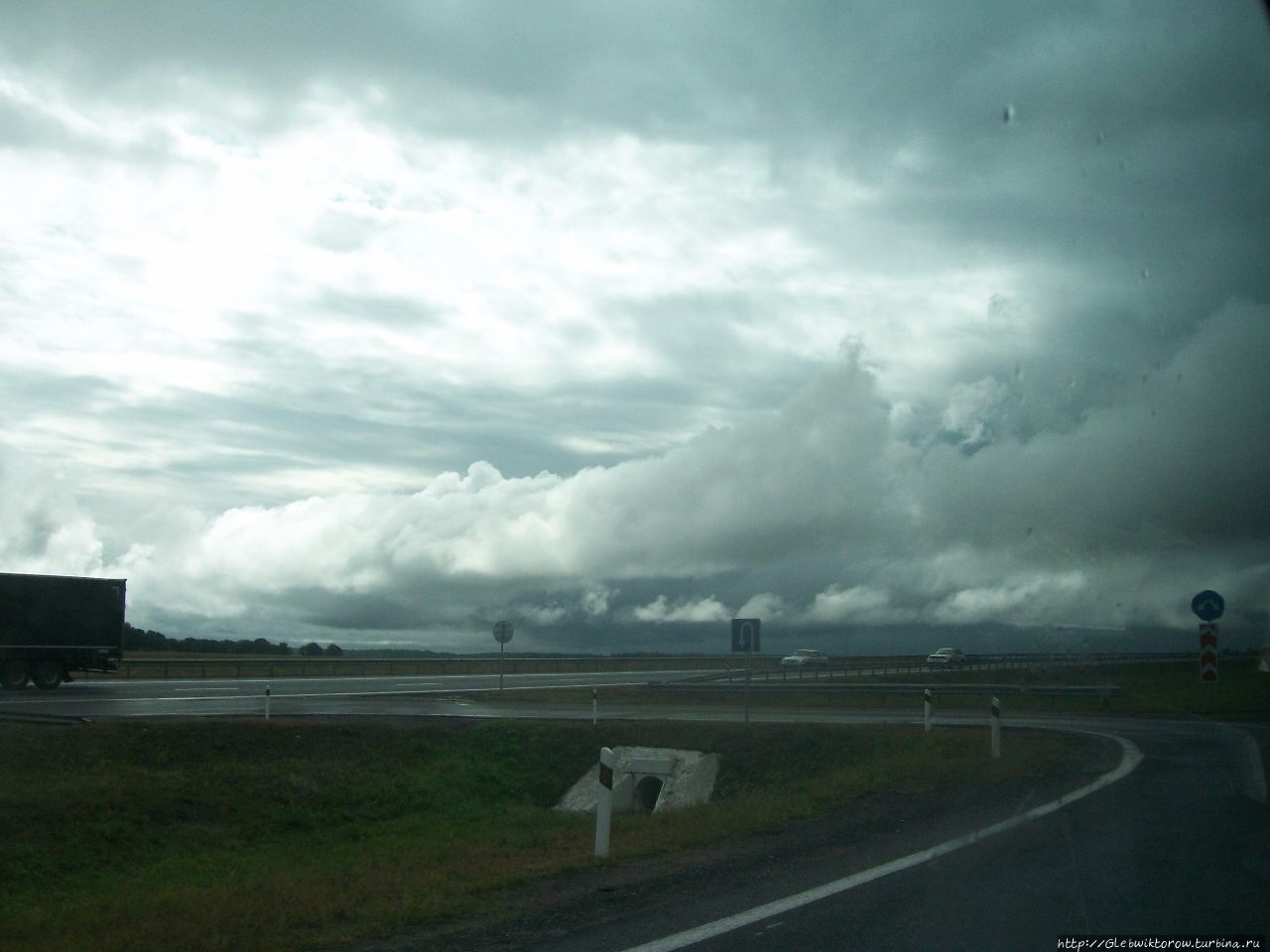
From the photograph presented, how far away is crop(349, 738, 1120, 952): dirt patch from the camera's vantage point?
26.9 ft

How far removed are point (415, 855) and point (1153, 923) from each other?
9.07 metres

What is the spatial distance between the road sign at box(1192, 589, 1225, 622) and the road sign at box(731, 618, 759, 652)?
28.7ft

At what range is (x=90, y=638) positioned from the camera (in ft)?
132

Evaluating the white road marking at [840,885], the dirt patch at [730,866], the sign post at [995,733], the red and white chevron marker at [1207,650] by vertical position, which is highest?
the red and white chevron marker at [1207,650]

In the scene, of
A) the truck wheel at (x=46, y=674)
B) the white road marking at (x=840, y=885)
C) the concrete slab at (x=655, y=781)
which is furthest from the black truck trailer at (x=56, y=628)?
the white road marking at (x=840, y=885)

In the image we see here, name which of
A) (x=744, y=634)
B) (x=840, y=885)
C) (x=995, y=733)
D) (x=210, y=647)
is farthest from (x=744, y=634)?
(x=210, y=647)

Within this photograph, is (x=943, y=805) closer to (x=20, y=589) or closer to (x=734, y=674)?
(x=20, y=589)

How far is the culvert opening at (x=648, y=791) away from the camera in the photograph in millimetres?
25797

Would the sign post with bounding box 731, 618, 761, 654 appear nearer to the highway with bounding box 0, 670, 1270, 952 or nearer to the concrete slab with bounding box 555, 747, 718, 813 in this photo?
the concrete slab with bounding box 555, 747, 718, 813

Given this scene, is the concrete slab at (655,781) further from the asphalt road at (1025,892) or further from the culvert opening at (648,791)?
the asphalt road at (1025,892)

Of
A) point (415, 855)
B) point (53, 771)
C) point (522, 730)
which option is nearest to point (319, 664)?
point (522, 730)

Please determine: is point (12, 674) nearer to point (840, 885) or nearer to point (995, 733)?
point (995, 733)

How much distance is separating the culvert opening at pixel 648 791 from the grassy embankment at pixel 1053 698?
11161 millimetres

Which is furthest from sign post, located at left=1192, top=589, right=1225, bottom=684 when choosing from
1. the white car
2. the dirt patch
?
the white car
